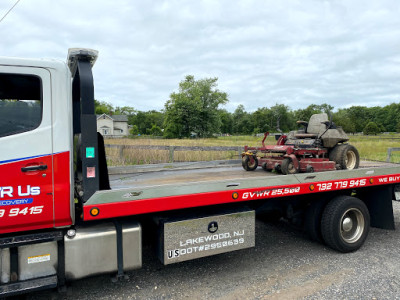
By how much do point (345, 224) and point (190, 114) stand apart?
4450 centimetres

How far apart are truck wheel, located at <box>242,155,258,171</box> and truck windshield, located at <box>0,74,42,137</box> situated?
3483mm

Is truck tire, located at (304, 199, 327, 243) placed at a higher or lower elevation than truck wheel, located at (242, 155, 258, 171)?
lower

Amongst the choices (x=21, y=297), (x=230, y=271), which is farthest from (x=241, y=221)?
(x=21, y=297)

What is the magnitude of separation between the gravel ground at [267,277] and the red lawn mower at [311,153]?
1297 mm

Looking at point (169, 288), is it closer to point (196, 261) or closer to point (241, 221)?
point (196, 261)

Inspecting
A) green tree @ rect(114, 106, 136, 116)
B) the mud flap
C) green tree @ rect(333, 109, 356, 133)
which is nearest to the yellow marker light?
the mud flap

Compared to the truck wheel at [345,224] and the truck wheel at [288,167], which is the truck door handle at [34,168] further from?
the truck wheel at [345,224]

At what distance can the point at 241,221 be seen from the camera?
12.9ft

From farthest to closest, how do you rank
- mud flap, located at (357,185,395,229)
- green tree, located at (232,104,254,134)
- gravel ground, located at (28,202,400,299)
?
green tree, located at (232,104,254,134)
mud flap, located at (357,185,395,229)
gravel ground, located at (28,202,400,299)

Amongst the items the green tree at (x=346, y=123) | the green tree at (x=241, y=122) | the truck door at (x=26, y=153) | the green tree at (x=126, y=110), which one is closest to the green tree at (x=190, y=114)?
the green tree at (x=346, y=123)

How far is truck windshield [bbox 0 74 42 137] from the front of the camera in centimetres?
286

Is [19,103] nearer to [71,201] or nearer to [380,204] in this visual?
[71,201]

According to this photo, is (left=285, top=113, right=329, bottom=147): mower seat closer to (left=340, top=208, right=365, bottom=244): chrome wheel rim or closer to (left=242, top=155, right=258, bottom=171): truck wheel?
(left=242, top=155, right=258, bottom=171): truck wheel

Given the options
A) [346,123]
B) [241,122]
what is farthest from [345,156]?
[241,122]
